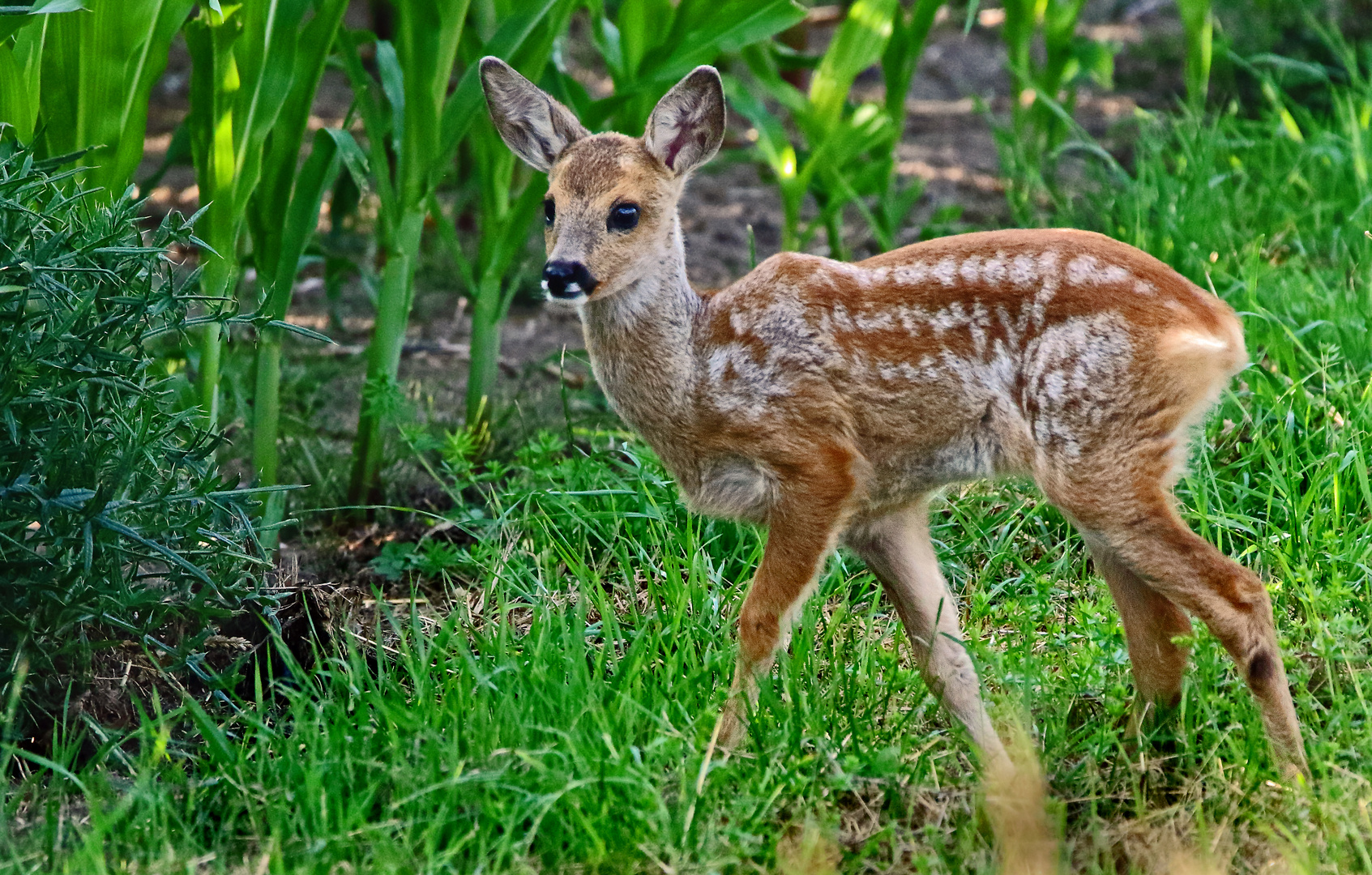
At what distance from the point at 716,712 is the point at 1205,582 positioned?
3.48 ft

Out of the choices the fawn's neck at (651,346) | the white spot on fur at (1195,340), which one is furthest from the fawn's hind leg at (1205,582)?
the fawn's neck at (651,346)

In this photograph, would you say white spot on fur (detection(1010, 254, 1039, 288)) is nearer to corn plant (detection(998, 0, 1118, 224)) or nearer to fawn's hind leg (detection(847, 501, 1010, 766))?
fawn's hind leg (detection(847, 501, 1010, 766))

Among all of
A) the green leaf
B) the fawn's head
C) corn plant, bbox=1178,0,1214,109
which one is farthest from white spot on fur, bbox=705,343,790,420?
corn plant, bbox=1178,0,1214,109

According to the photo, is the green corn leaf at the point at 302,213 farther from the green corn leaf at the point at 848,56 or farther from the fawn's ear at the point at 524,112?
the green corn leaf at the point at 848,56

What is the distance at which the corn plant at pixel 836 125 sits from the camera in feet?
18.6

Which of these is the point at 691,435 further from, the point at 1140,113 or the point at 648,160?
the point at 1140,113

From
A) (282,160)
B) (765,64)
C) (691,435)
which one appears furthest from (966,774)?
(765,64)

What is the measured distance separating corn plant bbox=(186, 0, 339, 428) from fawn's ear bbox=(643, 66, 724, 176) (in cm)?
121

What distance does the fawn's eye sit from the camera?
3500 mm

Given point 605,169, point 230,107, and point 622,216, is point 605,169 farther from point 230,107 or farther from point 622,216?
point 230,107

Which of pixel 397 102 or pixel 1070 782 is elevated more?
pixel 397 102

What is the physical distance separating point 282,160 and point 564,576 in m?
1.53

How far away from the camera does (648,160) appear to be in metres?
3.65

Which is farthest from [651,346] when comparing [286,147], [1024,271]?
[286,147]
